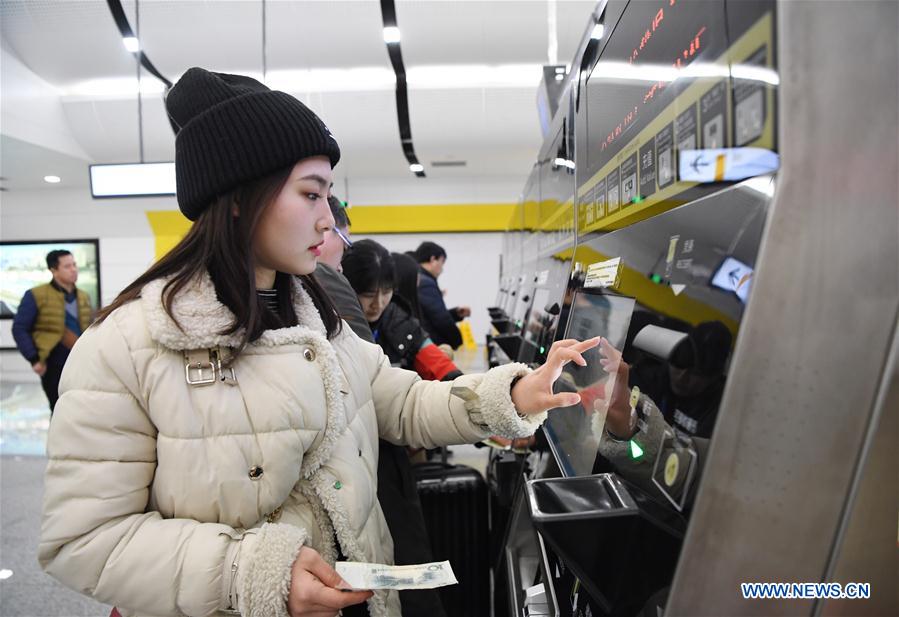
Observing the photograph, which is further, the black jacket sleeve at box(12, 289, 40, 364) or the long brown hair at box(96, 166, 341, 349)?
the black jacket sleeve at box(12, 289, 40, 364)

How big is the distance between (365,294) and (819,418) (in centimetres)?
178

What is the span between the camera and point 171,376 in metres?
0.84

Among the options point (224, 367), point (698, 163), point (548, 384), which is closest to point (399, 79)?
point (548, 384)

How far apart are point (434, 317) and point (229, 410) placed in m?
3.27

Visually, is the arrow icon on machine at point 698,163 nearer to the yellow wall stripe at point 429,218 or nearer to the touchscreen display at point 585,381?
the touchscreen display at point 585,381

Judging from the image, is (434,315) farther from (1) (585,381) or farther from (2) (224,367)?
(2) (224,367)

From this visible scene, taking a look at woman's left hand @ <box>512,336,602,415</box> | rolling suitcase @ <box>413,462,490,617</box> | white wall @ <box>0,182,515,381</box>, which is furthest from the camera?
white wall @ <box>0,182,515,381</box>

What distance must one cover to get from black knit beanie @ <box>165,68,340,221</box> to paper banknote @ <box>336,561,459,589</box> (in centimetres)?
66

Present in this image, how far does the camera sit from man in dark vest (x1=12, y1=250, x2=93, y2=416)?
422 centimetres

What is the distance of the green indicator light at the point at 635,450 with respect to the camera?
0.75 meters

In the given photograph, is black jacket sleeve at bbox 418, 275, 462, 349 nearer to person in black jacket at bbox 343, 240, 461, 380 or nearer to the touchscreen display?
person in black jacket at bbox 343, 240, 461, 380

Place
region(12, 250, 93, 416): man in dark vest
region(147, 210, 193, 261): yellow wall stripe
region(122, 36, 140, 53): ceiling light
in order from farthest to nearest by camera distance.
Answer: region(147, 210, 193, 261): yellow wall stripe
region(122, 36, 140, 53): ceiling light
region(12, 250, 93, 416): man in dark vest

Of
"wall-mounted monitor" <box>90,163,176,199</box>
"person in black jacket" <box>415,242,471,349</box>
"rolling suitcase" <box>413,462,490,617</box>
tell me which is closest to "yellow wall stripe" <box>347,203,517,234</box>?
"wall-mounted monitor" <box>90,163,176,199</box>

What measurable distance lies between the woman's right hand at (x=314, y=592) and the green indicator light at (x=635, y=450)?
1.44 feet
